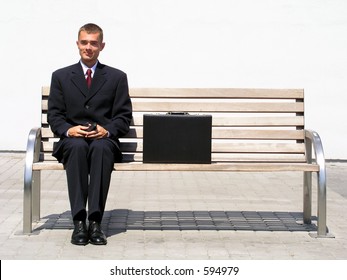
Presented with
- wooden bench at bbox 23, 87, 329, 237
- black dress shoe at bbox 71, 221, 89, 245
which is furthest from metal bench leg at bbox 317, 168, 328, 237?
black dress shoe at bbox 71, 221, 89, 245

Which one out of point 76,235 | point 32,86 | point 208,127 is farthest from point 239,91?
point 32,86

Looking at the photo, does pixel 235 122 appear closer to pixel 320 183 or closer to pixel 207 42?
pixel 320 183

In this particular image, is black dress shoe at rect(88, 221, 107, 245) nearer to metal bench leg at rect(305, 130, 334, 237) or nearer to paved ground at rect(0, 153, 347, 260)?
paved ground at rect(0, 153, 347, 260)

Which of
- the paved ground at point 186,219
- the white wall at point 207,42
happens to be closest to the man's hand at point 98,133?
the paved ground at point 186,219

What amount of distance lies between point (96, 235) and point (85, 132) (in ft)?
2.36

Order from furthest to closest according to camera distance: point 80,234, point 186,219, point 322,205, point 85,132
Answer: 1. point 186,219
2. point 322,205
3. point 85,132
4. point 80,234

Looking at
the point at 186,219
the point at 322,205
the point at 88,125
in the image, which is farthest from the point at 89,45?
the point at 322,205

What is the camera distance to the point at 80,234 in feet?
19.6

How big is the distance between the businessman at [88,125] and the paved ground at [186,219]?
11.2 inches

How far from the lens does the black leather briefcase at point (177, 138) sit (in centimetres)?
620

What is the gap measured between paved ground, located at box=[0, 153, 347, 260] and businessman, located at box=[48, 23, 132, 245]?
29cm

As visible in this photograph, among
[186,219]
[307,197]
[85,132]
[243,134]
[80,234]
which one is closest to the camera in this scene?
[80,234]

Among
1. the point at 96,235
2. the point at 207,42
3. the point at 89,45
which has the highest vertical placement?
the point at 207,42

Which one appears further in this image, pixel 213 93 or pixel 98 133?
pixel 213 93
